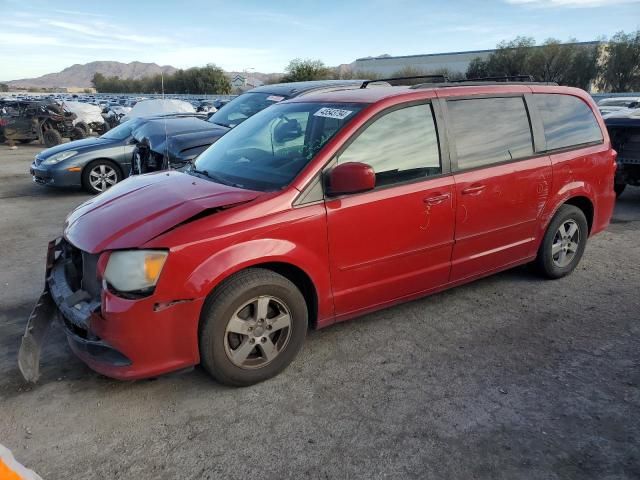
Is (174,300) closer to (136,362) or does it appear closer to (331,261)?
(136,362)

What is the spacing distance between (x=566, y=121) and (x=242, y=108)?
5.36m

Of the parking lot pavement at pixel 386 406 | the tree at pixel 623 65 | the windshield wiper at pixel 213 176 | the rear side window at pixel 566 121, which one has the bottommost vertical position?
the parking lot pavement at pixel 386 406

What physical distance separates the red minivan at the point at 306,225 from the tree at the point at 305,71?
3545 cm

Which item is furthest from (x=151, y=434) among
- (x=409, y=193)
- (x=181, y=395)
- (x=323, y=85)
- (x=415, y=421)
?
(x=323, y=85)

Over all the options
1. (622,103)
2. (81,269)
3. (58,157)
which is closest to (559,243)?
(81,269)

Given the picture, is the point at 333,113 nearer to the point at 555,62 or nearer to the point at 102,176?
the point at 102,176

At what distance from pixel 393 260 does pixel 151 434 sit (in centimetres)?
187

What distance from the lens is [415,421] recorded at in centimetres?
283

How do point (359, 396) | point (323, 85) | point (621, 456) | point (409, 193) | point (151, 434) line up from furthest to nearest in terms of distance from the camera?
point (323, 85) < point (409, 193) < point (359, 396) < point (151, 434) < point (621, 456)

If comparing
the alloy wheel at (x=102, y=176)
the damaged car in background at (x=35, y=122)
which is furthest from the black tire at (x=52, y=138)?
the alloy wheel at (x=102, y=176)

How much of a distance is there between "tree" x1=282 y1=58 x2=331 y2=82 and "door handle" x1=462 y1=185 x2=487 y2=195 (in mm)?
35829

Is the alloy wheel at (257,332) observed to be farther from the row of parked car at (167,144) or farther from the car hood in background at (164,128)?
the car hood in background at (164,128)

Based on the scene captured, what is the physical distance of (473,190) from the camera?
3869mm

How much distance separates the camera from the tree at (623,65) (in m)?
58.2
